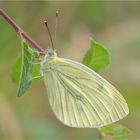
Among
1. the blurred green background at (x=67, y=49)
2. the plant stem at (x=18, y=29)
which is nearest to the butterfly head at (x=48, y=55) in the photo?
the plant stem at (x=18, y=29)

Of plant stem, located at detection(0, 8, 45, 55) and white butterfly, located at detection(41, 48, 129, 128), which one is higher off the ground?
plant stem, located at detection(0, 8, 45, 55)

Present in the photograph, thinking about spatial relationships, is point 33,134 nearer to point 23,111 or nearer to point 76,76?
point 23,111

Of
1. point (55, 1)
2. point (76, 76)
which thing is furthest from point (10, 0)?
point (76, 76)

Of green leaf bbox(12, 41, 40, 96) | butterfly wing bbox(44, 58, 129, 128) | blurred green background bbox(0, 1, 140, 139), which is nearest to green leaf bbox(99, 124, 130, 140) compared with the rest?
butterfly wing bbox(44, 58, 129, 128)

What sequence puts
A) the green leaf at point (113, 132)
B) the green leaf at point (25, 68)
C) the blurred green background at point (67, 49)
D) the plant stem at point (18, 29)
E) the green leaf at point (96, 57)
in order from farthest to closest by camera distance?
the blurred green background at point (67, 49) < the green leaf at point (113, 132) < the green leaf at point (96, 57) < the plant stem at point (18, 29) < the green leaf at point (25, 68)

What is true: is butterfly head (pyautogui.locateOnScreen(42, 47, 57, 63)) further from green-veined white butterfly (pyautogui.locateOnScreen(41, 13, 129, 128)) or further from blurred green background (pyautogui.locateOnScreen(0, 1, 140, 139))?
blurred green background (pyautogui.locateOnScreen(0, 1, 140, 139))

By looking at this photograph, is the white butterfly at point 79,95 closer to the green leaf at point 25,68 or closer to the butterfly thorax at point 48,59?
the butterfly thorax at point 48,59
